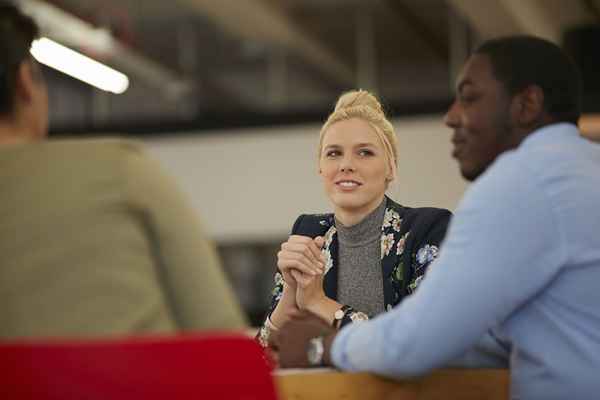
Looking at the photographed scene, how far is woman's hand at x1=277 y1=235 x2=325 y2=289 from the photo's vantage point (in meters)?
2.43

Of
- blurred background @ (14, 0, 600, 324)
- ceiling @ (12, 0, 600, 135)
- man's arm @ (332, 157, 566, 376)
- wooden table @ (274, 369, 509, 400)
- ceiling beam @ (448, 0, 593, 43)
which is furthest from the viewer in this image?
ceiling @ (12, 0, 600, 135)

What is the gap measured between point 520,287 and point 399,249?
0.75 m

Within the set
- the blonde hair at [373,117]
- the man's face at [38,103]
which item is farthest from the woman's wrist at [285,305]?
the man's face at [38,103]

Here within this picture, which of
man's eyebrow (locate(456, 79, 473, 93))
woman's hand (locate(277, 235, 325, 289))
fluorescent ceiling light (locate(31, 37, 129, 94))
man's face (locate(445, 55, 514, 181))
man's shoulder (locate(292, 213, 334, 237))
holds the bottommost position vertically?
woman's hand (locate(277, 235, 325, 289))

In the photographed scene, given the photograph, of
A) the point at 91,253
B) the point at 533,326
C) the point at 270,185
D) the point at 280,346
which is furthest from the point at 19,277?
the point at 270,185

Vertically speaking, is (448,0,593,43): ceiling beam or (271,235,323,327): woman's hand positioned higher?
(448,0,593,43): ceiling beam

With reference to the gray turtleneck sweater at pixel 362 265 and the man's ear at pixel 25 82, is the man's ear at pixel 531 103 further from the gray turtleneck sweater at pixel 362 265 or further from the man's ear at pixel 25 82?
the man's ear at pixel 25 82

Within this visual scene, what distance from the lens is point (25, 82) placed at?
61.5 inches

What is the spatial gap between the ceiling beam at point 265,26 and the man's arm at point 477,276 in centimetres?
694

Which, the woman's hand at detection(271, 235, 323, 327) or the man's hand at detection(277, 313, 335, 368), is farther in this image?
the woman's hand at detection(271, 235, 323, 327)

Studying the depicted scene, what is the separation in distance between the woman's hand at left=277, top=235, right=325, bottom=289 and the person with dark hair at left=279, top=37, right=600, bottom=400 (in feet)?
1.47

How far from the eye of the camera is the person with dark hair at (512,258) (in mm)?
1668

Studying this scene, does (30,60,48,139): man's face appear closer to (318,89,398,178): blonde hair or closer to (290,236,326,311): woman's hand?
(290,236,326,311): woman's hand

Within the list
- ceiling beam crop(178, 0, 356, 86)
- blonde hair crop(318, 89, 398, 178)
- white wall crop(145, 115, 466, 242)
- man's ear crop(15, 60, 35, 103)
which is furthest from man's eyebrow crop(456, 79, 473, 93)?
ceiling beam crop(178, 0, 356, 86)
